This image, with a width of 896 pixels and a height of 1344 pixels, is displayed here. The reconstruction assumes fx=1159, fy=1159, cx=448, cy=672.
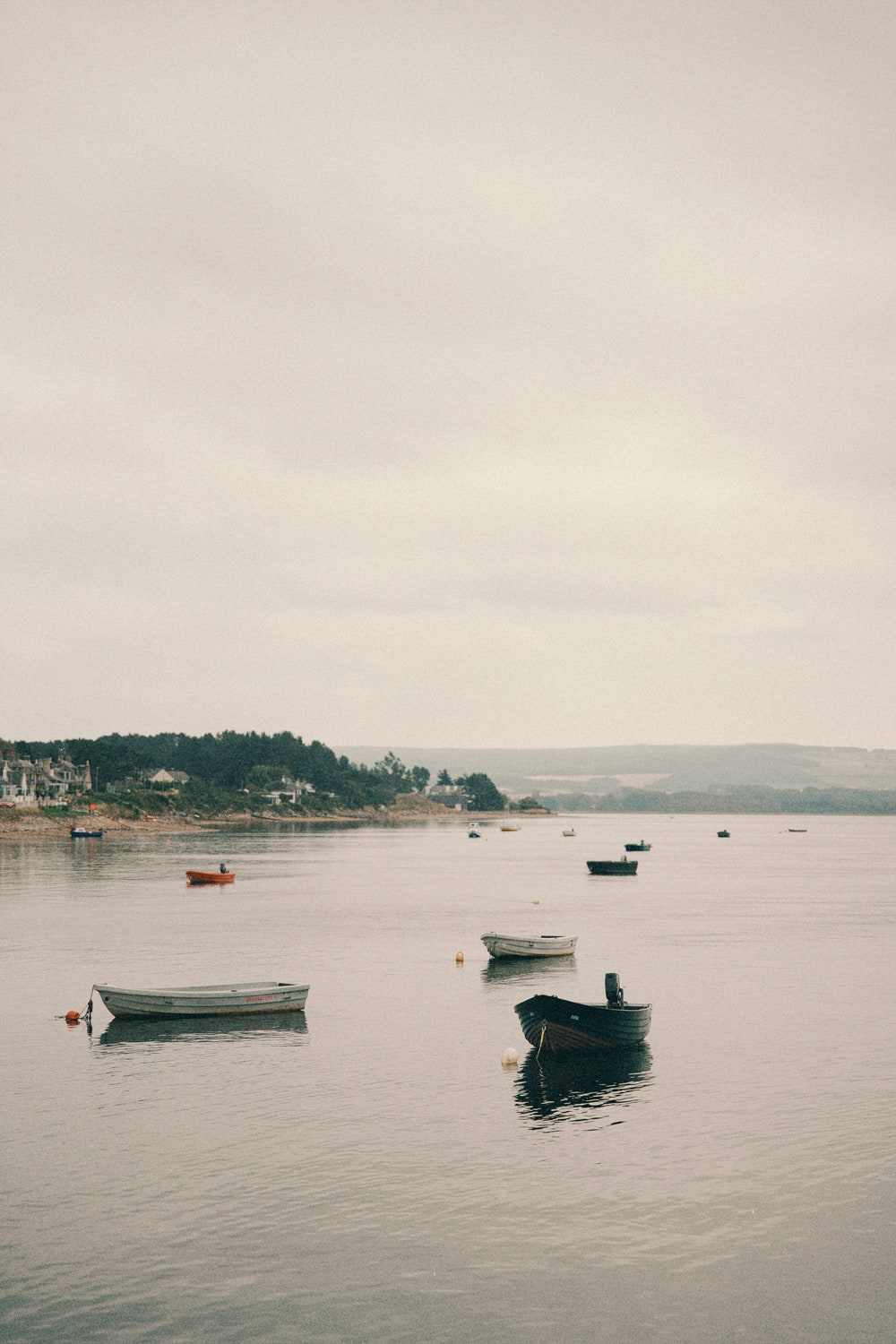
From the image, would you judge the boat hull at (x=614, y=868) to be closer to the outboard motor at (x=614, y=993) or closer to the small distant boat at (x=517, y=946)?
the small distant boat at (x=517, y=946)

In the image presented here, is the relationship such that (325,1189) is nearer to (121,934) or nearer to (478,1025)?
(478,1025)

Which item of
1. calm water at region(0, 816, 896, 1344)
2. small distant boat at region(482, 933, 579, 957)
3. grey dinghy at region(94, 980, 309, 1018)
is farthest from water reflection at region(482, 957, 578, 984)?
grey dinghy at region(94, 980, 309, 1018)

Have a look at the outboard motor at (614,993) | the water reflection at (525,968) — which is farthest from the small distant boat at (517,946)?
the outboard motor at (614,993)

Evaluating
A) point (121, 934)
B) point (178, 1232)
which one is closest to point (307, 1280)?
point (178, 1232)

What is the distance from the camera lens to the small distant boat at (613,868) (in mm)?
174000

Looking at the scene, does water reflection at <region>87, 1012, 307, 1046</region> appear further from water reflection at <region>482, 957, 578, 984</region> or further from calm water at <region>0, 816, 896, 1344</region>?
water reflection at <region>482, 957, 578, 984</region>

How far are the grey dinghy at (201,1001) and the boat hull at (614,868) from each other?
116 meters

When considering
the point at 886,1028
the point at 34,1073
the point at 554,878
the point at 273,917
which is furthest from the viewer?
the point at 554,878

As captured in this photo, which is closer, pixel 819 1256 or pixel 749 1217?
pixel 819 1256

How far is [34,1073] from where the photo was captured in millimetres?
48312

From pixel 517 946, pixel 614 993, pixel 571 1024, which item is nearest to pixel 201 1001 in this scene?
pixel 571 1024

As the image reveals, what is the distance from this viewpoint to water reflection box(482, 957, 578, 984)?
77550mm

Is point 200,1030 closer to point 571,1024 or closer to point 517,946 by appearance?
point 571,1024

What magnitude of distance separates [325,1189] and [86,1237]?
277 inches
